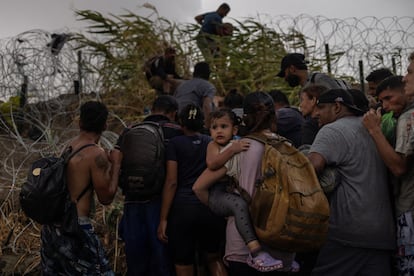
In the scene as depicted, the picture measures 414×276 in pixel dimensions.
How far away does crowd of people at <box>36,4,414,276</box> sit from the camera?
346 cm

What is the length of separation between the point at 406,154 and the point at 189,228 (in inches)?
66.1

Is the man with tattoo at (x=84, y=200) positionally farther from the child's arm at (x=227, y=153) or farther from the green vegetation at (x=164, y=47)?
the green vegetation at (x=164, y=47)

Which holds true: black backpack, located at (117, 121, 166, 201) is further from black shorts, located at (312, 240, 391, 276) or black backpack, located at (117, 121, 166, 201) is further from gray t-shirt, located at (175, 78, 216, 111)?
gray t-shirt, located at (175, 78, 216, 111)

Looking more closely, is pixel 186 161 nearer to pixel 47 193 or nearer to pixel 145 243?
pixel 145 243

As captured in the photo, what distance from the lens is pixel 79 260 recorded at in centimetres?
396

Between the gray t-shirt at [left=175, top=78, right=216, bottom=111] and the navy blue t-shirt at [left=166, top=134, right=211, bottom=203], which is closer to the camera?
the navy blue t-shirt at [left=166, top=134, right=211, bottom=203]

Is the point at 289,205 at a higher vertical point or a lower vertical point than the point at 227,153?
lower

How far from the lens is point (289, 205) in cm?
320

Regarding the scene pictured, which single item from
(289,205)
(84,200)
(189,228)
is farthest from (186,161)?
(289,205)

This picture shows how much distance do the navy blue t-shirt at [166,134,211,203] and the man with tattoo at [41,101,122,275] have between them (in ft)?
1.84

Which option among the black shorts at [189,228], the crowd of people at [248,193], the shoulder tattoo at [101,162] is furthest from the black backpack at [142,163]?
the shoulder tattoo at [101,162]

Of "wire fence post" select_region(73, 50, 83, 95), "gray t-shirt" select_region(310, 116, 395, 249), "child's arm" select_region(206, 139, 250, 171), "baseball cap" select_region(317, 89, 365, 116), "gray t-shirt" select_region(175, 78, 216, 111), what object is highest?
"wire fence post" select_region(73, 50, 83, 95)

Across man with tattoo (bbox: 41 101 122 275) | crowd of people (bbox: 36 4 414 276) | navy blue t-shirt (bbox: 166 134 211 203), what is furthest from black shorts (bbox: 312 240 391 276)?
man with tattoo (bbox: 41 101 122 275)

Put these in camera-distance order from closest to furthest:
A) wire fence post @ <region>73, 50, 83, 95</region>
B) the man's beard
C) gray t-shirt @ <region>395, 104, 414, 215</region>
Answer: gray t-shirt @ <region>395, 104, 414, 215</region>
the man's beard
wire fence post @ <region>73, 50, 83, 95</region>
